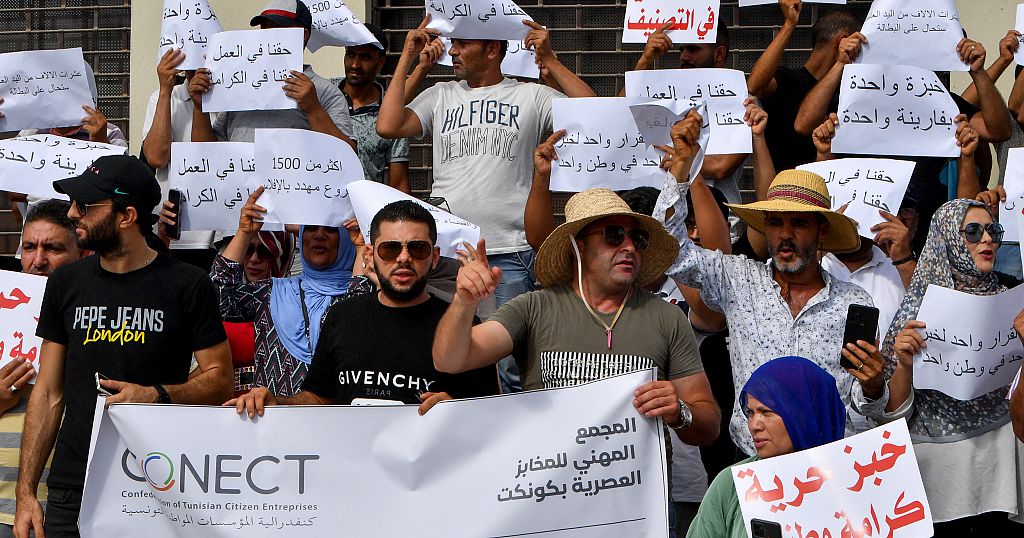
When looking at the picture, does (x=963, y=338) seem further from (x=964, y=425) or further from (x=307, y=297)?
(x=307, y=297)

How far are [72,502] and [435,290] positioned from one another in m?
1.78

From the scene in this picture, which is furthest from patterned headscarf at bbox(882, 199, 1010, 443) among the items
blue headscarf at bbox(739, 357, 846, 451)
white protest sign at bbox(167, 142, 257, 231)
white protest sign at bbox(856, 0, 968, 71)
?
white protest sign at bbox(167, 142, 257, 231)

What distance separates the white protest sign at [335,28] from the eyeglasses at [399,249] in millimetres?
2522

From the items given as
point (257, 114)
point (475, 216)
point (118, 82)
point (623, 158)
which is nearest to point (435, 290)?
point (475, 216)

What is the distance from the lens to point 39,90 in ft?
24.8

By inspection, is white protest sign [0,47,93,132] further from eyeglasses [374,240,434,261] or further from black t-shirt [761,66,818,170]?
black t-shirt [761,66,818,170]

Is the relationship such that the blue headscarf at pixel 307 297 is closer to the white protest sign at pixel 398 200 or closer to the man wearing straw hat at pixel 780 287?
the white protest sign at pixel 398 200

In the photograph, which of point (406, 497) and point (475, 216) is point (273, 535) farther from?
point (475, 216)

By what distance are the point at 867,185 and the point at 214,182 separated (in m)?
3.25

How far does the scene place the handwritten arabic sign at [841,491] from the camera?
4.30 metres

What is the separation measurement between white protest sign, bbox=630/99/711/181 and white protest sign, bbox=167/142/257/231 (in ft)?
6.60

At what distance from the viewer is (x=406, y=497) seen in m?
4.99

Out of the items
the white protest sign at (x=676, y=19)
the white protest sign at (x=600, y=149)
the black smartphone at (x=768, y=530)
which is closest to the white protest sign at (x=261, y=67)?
the white protest sign at (x=600, y=149)

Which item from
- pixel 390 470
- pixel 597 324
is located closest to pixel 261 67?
pixel 597 324
